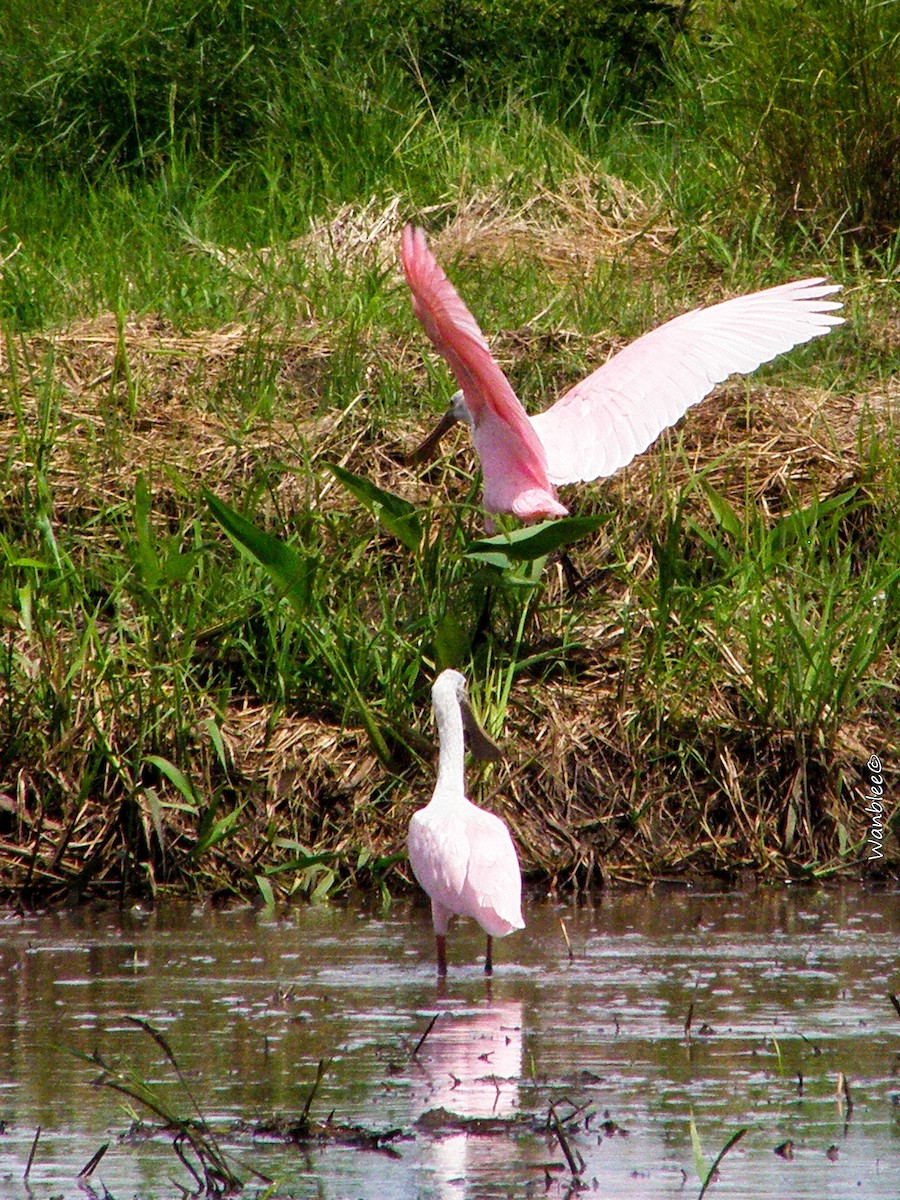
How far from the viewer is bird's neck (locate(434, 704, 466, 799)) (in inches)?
203

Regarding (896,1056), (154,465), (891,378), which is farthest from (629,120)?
(896,1056)

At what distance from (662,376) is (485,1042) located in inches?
108

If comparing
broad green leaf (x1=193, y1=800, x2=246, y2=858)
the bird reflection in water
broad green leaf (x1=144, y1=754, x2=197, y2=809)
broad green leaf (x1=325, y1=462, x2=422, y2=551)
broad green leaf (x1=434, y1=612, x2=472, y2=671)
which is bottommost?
the bird reflection in water

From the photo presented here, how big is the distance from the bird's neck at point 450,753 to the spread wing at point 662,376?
3.69 feet

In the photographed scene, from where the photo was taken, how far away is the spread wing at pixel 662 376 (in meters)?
6.12

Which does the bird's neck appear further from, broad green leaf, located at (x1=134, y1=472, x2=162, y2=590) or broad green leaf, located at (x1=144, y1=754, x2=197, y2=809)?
broad green leaf, located at (x1=134, y1=472, x2=162, y2=590)

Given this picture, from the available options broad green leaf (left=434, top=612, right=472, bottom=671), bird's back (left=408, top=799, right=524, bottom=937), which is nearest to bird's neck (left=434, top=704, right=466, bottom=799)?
bird's back (left=408, top=799, right=524, bottom=937)

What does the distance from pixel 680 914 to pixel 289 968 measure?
3.89 ft

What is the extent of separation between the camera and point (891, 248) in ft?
28.7

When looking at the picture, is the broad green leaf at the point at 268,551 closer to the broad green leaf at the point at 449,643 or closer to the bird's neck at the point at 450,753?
the broad green leaf at the point at 449,643

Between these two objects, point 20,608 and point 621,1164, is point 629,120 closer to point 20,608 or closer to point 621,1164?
point 20,608

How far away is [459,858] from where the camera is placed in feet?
15.7

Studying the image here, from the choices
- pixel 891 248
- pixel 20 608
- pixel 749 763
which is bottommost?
pixel 749 763

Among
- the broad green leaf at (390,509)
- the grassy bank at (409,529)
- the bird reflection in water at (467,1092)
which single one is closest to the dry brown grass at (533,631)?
the grassy bank at (409,529)
